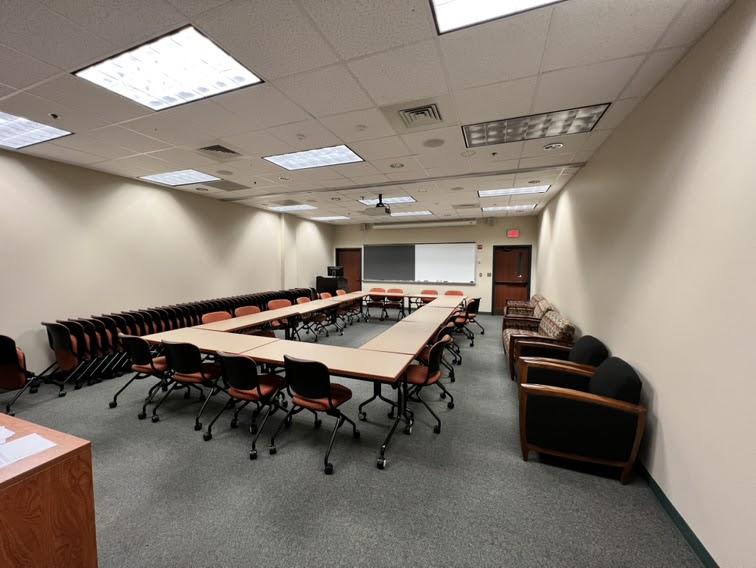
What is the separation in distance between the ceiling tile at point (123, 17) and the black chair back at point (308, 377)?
7.26ft

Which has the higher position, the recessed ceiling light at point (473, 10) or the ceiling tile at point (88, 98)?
the recessed ceiling light at point (473, 10)


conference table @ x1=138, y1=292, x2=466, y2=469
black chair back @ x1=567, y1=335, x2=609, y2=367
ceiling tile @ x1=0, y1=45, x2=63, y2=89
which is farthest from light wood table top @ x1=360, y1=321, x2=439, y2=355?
ceiling tile @ x1=0, y1=45, x2=63, y2=89

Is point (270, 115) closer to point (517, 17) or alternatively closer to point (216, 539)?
point (517, 17)

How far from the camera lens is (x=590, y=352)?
2.91 m

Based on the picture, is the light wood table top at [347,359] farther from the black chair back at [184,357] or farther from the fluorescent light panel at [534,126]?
the fluorescent light panel at [534,126]

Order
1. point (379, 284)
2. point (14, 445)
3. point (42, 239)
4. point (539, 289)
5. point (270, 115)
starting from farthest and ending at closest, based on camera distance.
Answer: point (379, 284), point (539, 289), point (42, 239), point (270, 115), point (14, 445)

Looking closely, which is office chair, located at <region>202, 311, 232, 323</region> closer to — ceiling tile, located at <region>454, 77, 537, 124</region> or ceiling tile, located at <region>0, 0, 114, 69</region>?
ceiling tile, located at <region>0, 0, 114, 69</region>

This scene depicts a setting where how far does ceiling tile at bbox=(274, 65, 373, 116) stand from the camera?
214 centimetres

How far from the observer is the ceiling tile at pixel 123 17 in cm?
155

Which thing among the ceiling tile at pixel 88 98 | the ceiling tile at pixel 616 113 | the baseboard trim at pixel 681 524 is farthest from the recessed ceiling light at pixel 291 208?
the baseboard trim at pixel 681 524

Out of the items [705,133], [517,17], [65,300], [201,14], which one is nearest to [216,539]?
[201,14]

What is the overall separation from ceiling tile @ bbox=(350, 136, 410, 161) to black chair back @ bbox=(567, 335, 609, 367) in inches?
113

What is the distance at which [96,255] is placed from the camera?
4.45 meters

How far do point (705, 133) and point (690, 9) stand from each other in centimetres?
64
